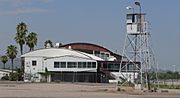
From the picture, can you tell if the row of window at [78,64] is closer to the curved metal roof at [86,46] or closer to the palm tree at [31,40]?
the palm tree at [31,40]

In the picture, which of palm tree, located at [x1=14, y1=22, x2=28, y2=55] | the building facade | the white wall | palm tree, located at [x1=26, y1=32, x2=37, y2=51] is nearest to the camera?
the building facade

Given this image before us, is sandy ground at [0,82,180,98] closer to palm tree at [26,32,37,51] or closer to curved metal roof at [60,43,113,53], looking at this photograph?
palm tree at [26,32,37,51]

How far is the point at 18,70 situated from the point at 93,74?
18407 mm

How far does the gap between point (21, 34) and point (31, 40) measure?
3343 mm

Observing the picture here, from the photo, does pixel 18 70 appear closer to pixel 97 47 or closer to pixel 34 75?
pixel 34 75

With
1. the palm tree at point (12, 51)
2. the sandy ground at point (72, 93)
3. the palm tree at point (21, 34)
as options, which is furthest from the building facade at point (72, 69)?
the sandy ground at point (72, 93)

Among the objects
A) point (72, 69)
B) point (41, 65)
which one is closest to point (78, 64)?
point (72, 69)

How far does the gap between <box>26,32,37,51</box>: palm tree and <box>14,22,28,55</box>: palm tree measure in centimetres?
205

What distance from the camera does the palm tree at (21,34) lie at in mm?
114562

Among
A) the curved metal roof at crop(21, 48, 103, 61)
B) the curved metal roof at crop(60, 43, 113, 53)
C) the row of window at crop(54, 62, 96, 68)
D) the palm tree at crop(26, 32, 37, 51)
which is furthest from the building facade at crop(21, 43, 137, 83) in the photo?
the curved metal roof at crop(60, 43, 113, 53)

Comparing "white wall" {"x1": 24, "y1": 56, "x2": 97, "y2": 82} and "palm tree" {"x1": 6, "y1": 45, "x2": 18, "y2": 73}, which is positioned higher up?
"palm tree" {"x1": 6, "y1": 45, "x2": 18, "y2": 73}

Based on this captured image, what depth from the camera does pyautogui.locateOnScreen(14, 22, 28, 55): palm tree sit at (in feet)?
376

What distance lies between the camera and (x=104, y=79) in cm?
10488

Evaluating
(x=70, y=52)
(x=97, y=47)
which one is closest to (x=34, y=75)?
(x=70, y=52)
